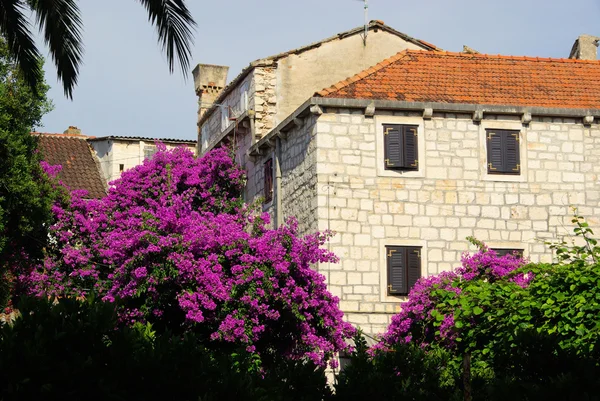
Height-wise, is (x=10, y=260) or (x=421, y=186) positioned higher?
(x=421, y=186)

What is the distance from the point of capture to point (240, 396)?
8555 millimetres

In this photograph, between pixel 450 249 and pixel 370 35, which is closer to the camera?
pixel 450 249

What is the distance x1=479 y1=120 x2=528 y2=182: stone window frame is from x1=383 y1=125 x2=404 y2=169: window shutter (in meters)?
1.98

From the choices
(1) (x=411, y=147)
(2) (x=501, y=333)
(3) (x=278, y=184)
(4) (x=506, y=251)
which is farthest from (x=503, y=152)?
(2) (x=501, y=333)

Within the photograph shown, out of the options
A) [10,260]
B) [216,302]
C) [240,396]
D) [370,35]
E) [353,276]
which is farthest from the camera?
[370,35]

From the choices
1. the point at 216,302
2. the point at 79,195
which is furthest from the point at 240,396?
the point at 79,195

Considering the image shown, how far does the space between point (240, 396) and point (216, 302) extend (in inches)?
482

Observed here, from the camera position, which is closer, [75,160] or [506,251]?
[506,251]

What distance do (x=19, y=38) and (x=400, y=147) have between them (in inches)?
514

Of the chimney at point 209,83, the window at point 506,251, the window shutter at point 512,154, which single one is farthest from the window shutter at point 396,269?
the chimney at point 209,83

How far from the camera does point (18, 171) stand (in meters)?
25.0

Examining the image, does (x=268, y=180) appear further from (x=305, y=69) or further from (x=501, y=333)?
(x=501, y=333)

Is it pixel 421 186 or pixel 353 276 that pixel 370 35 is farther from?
pixel 353 276

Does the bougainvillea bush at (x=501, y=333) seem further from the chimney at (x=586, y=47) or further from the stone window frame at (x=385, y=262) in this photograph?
the chimney at (x=586, y=47)
